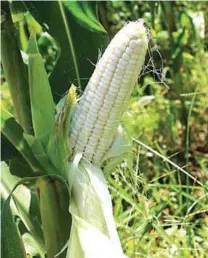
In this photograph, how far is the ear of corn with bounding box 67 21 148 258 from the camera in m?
1.14

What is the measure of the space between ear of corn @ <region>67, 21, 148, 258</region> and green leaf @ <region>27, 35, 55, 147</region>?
0.16ft

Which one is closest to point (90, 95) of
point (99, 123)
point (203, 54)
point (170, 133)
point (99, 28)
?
point (99, 123)

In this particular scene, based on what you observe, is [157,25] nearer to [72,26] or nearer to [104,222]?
[72,26]

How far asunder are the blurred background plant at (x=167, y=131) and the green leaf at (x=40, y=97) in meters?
0.22

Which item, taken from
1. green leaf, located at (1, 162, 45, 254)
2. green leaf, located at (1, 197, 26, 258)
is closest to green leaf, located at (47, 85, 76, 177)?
green leaf, located at (1, 197, 26, 258)

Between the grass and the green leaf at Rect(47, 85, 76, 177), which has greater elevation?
the green leaf at Rect(47, 85, 76, 177)

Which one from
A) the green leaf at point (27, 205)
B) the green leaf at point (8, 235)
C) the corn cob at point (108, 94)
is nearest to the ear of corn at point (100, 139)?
the corn cob at point (108, 94)

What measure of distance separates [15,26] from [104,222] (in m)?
0.48

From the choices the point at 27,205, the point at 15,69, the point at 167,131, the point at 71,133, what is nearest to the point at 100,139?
the point at 71,133

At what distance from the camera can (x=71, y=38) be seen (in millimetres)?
1404

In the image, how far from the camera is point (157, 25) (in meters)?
2.92

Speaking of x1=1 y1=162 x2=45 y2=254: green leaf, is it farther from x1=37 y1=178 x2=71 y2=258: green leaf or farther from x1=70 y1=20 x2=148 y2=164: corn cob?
x1=70 y1=20 x2=148 y2=164: corn cob

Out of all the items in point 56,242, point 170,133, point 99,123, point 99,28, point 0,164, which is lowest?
point 170,133

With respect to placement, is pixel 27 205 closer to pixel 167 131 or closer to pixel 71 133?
pixel 71 133
